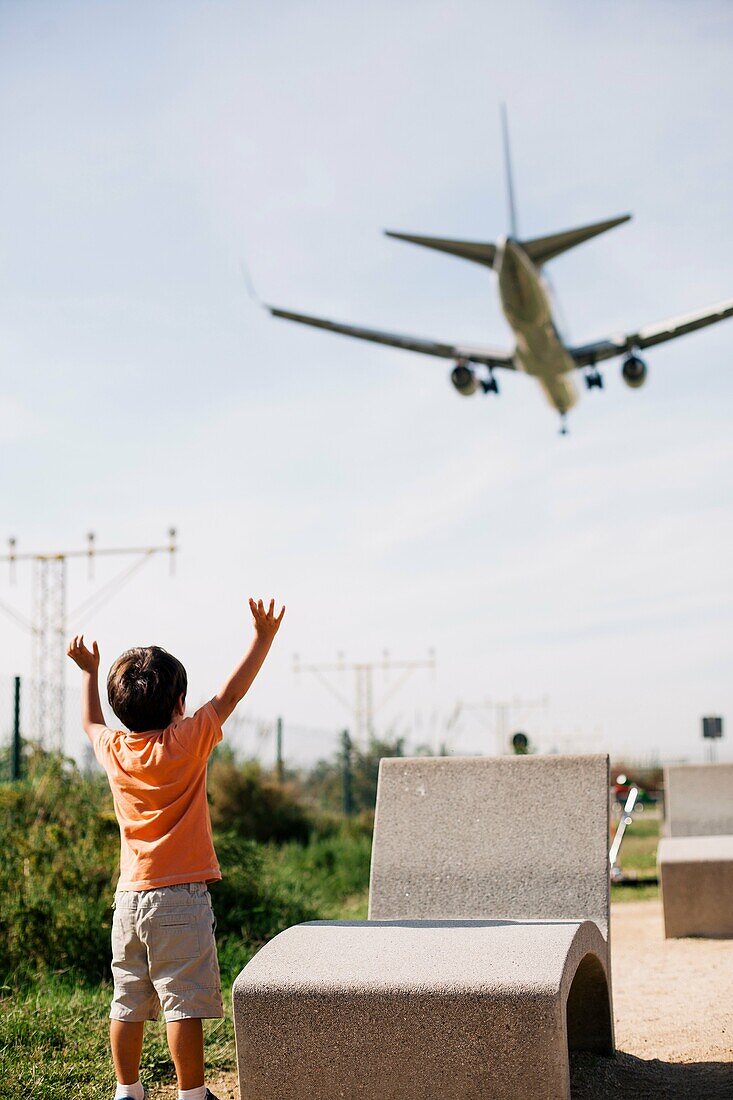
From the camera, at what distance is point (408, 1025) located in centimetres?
301

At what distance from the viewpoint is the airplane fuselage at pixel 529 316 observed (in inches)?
903

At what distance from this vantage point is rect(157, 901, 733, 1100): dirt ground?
369 cm

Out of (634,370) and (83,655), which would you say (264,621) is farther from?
(634,370)

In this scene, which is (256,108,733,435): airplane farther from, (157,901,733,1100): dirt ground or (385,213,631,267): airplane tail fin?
(157,901,733,1100): dirt ground

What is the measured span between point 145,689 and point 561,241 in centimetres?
2414

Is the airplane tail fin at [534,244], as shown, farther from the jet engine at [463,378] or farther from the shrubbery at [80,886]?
the shrubbery at [80,886]

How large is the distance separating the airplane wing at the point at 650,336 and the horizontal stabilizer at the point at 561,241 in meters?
2.20

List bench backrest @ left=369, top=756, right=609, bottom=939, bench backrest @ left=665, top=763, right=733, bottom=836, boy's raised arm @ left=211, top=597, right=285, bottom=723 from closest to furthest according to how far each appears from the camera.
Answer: boy's raised arm @ left=211, top=597, right=285, bottom=723, bench backrest @ left=369, top=756, right=609, bottom=939, bench backrest @ left=665, top=763, right=733, bottom=836

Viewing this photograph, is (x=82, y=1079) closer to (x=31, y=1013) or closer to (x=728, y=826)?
(x=31, y=1013)

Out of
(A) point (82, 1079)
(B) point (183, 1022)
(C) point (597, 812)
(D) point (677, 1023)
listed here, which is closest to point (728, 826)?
(D) point (677, 1023)

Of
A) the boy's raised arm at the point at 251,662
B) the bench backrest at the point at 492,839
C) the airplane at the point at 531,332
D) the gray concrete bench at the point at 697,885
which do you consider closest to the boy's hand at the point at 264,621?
the boy's raised arm at the point at 251,662

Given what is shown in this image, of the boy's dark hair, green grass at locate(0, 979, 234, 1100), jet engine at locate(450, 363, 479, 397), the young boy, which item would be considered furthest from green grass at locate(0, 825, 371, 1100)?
jet engine at locate(450, 363, 479, 397)

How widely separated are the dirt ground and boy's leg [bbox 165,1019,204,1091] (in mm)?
950

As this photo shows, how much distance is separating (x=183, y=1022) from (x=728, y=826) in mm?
6314
